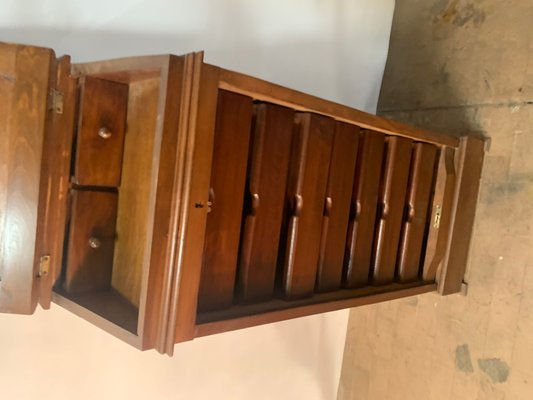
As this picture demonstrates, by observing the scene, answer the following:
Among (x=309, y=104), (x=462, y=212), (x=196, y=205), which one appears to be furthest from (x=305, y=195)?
(x=462, y=212)

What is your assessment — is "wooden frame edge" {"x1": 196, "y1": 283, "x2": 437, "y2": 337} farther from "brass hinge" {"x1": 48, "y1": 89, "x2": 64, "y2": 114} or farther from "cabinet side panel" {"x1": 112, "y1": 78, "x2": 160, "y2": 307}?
"brass hinge" {"x1": 48, "y1": 89, "x2": 64, "y2": 114}

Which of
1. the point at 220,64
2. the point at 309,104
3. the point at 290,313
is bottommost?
the point at 290,313

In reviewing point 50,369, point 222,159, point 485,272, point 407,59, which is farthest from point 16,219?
point 407,59

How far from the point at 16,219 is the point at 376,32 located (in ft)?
5.45

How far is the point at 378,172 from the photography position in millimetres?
1553

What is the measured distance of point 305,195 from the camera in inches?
52.1

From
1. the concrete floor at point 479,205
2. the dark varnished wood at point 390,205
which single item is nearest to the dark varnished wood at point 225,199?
the dark varnished wood at point 390,205

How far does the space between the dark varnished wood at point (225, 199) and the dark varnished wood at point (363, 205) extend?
475 millimetres

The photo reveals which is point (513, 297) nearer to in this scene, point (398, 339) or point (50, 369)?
point (398, 339)

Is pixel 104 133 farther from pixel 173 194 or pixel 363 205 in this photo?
pixel 363 205

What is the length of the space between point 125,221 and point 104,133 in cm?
22

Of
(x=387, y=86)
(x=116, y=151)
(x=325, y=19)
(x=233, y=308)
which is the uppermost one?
(x=325, y=19)

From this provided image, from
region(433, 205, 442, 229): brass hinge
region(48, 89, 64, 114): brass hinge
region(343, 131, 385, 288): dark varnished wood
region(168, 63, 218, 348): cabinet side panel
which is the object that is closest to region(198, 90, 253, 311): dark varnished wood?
region(168, 63, 218, 348): cabinet side panel

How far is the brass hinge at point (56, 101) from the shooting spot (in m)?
1.09
